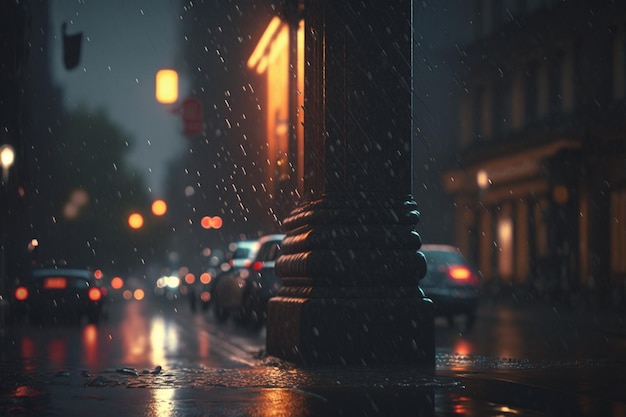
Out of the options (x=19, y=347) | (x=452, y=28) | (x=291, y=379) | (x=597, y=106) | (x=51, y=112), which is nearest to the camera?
(x=291, y=379)

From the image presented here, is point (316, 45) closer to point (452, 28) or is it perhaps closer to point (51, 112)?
point (452, 28)

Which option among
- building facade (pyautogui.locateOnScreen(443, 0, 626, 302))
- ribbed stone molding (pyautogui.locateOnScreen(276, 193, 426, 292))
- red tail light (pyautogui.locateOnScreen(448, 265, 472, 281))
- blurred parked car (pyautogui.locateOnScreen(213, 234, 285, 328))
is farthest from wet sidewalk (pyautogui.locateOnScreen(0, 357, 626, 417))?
building facade (pyautogui.locateOnScreen(443, 0, 626, 302))

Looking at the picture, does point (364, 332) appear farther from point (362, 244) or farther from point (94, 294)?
point (94, 294)

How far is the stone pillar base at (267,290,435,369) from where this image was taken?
12.6 metres

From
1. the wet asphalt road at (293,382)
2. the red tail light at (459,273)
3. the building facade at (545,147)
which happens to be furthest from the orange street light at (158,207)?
the wet asphalt road at (293,382)

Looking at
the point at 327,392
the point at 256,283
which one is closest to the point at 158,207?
the point at 256,283

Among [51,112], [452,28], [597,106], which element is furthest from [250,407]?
[51,112]

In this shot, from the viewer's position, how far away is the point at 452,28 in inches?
2119

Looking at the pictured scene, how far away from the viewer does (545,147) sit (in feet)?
140

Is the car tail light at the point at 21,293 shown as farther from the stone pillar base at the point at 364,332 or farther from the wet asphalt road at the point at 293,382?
the stone pillar base at the point at 364,332

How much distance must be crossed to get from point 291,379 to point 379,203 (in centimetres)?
272

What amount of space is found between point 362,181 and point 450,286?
11.4 m

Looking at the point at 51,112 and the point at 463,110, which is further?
the point at 51,112

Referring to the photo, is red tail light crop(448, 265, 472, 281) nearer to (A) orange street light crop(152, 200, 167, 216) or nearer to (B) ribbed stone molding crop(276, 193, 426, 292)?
(B) ribbed stone molding crop(276, 193, 426, 292)
